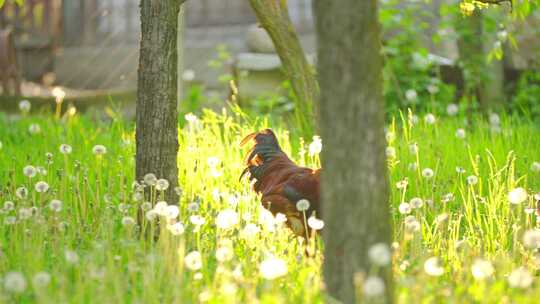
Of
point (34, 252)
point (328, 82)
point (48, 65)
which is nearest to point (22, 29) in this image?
point (48, 65)

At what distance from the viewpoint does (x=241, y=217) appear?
4.70m

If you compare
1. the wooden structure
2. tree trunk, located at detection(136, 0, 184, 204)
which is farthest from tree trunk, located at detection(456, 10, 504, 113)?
tree trunk, located at detection(136, 0, 184, 204)

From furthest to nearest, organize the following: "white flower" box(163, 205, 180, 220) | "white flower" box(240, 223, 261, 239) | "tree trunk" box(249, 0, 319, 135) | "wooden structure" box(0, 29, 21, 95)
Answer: "wooden structure" box(0, 29, 21, 95) → "tree trunk" box(249, 0, 319, 135) → "white flower" box(240, 223, 261, 239) → "white flower" box(163, 205, 180, 220)

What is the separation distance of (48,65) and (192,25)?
2256mm

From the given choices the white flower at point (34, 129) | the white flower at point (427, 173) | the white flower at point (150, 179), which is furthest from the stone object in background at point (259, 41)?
the white flower at point (150, 179)

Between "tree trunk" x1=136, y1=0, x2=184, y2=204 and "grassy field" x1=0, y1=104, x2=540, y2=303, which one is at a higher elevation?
"tree trunk" x1=136, y1=0, x2=184, y2=204

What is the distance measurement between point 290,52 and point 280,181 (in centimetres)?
177

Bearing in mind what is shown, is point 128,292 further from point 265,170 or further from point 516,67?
point 516,67

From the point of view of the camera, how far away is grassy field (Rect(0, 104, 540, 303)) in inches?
123

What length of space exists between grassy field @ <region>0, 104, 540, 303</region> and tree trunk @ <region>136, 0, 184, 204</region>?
0.17m

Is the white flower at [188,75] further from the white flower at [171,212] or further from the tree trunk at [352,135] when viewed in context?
the tree trunk at [352,135]

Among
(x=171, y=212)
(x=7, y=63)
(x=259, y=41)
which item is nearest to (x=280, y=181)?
(x=171, y=212)

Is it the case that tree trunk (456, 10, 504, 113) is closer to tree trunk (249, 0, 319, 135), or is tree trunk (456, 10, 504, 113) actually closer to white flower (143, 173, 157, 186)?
tree trunk (249, 0, 319, 135)

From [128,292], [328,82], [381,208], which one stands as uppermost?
[328,82]
